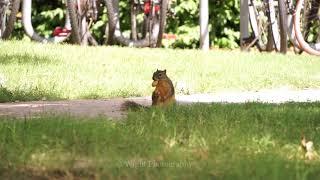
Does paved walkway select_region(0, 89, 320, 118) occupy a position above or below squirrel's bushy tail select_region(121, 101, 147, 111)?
below

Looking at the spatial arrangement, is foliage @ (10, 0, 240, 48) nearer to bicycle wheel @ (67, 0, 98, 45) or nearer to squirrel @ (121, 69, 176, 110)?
bicycle wheel @ (67, 0, 98, 45)

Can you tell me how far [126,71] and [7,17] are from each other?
3541 millimetres

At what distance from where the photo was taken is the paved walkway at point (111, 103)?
5266 mm

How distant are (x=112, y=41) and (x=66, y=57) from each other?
2.84 meters

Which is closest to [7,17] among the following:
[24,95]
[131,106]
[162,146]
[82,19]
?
[82,19]

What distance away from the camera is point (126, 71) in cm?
794

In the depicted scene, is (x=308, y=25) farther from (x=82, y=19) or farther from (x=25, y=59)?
(x=25, y=59)

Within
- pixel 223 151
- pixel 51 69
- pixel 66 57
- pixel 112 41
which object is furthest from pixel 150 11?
pixel 223 151

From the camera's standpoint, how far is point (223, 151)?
148 inches

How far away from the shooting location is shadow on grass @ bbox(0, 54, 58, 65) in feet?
26.0

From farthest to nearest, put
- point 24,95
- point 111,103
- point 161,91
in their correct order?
point 24,95, point 111,103, point 161,91

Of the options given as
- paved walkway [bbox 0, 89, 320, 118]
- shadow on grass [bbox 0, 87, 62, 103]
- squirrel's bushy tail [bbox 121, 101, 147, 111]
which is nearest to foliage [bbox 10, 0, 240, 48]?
paved walkway [bbox 0, 89, 320, 118]

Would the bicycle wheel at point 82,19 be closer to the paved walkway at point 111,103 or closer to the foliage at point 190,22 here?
the foliage at point 190,22

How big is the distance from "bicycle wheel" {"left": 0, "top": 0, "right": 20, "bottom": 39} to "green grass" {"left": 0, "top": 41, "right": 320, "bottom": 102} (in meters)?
0.82
